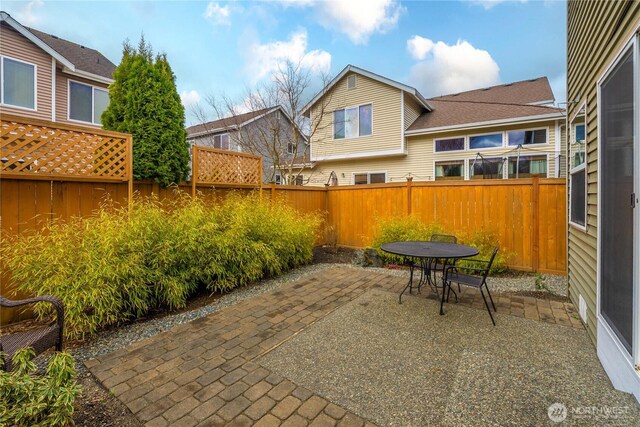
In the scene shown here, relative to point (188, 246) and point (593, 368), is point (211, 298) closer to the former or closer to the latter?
point (188, 246)

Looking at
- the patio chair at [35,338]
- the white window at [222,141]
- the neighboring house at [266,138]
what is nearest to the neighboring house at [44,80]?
the neighboring house at [266,138]

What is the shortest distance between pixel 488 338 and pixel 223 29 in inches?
364

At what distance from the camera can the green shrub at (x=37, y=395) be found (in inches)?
59.0

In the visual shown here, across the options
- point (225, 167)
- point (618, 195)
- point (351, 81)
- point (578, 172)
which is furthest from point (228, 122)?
point (618, 195)

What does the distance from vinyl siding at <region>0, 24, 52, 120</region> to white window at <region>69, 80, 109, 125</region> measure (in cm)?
76

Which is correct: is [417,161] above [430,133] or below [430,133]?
below

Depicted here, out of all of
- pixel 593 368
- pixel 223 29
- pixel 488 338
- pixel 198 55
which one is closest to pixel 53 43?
pixel 198 55

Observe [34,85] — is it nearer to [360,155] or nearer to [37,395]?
[360,155]

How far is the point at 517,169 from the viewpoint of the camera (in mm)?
9305

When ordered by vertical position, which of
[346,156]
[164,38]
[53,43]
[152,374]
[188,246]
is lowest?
[152,374]

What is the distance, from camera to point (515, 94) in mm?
11438

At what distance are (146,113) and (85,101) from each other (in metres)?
8.55

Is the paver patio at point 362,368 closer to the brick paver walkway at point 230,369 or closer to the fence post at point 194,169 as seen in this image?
the brick paver walkway at point 230,369

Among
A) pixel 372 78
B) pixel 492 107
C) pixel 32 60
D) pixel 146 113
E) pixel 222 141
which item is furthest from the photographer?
pixel 222 141
